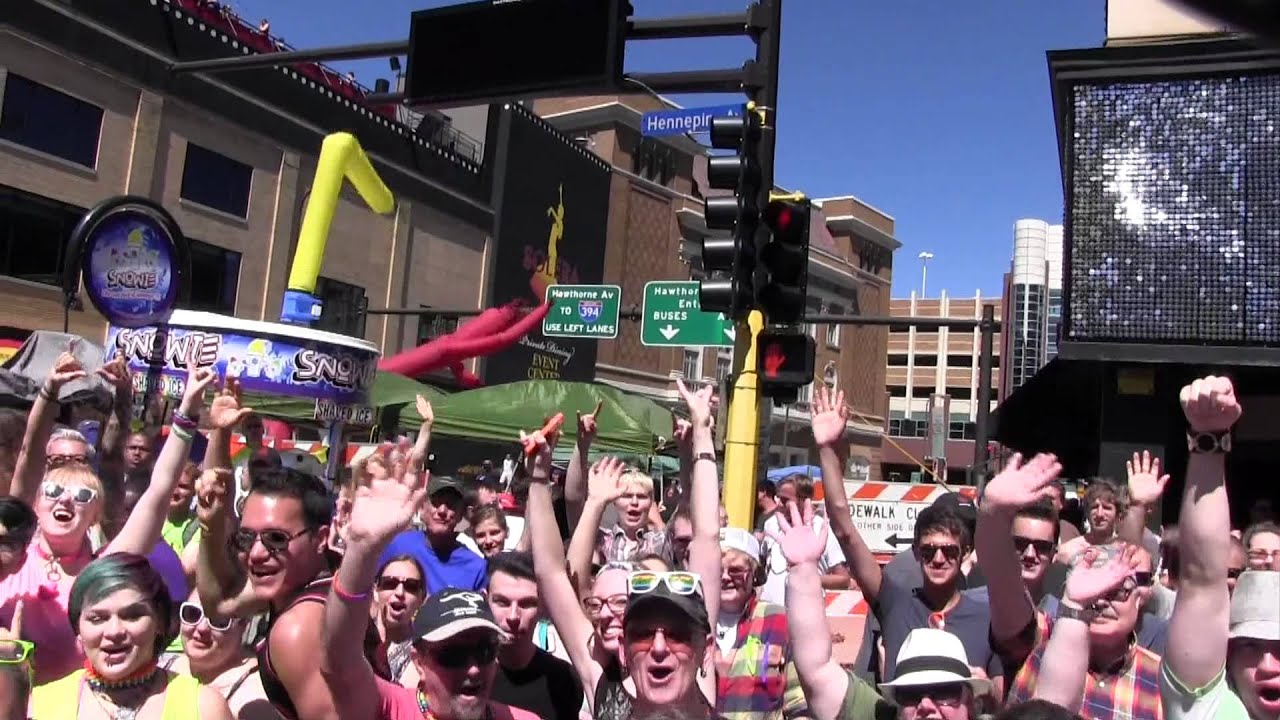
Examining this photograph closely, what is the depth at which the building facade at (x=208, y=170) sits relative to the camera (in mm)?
20312

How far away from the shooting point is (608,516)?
30.2 feet

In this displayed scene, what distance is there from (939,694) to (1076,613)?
48 cm

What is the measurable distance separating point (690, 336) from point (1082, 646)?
9.59 m

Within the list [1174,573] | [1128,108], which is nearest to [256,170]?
Result: [1128,108]

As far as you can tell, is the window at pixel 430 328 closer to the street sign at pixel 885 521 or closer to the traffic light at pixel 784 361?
the street sign at pixel 885 521

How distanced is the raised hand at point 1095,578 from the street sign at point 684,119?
15.9ft

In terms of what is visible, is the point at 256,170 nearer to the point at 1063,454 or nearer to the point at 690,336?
the point at 690,336

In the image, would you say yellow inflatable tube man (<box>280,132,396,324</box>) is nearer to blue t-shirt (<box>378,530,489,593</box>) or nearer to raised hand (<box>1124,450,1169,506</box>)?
blue t-shirt (<box>378,530,489,593</box>)

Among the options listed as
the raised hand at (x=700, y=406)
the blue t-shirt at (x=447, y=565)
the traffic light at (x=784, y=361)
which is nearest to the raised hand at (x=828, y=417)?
the raised hand at (x=700, y=406)

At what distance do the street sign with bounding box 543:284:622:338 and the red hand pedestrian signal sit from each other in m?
→ 9.27

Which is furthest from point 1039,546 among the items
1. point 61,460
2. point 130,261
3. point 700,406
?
point 130,261

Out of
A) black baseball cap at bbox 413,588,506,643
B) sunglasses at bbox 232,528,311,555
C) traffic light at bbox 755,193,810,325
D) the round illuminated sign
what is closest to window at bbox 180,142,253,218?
Answer: the round illuminated sign

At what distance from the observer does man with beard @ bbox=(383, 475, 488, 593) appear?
557 centimetres

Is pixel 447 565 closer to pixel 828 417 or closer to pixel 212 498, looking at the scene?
pixel 212 498
